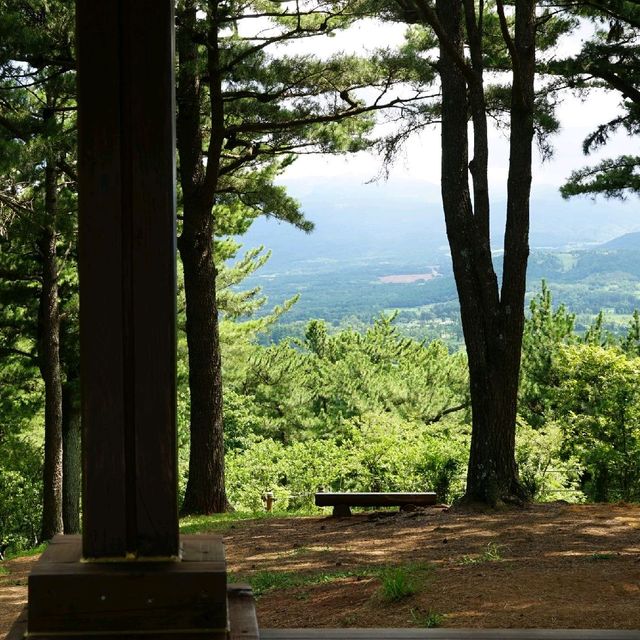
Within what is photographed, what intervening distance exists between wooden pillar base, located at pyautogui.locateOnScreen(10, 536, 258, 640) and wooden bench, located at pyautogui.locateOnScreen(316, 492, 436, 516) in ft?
21.2

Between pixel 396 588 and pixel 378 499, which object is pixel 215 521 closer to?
pixel 378 499

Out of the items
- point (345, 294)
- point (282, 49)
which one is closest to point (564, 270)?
point (345, 294)

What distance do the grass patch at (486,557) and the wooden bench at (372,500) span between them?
2328 mm

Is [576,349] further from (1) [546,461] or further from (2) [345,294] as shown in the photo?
(2) [345,294]

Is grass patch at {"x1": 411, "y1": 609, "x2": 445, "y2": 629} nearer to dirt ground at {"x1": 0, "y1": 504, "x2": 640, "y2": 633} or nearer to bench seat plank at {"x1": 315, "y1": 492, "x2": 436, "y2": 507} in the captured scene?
dirt ground at {"x1": 0, "y1": 504, "x2": 640, "y2": 633}

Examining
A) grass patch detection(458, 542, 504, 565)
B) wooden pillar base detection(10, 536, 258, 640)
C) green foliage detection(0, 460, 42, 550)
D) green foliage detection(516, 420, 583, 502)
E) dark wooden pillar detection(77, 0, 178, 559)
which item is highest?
dark wooden pillar detection(77, 0, 178, 559)

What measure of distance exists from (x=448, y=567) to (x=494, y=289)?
3326 mm

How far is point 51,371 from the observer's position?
11.1m

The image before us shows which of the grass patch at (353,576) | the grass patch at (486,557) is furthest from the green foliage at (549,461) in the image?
the grass patch at (353,576)

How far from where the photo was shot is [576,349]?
15703 millimetres

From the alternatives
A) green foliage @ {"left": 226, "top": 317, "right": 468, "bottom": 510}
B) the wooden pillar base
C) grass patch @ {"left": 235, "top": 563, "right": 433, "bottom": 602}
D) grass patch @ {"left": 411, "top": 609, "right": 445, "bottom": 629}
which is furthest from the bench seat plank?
the wooden pillar base

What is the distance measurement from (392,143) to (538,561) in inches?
225

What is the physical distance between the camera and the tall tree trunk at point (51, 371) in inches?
436

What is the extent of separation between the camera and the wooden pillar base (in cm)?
152
